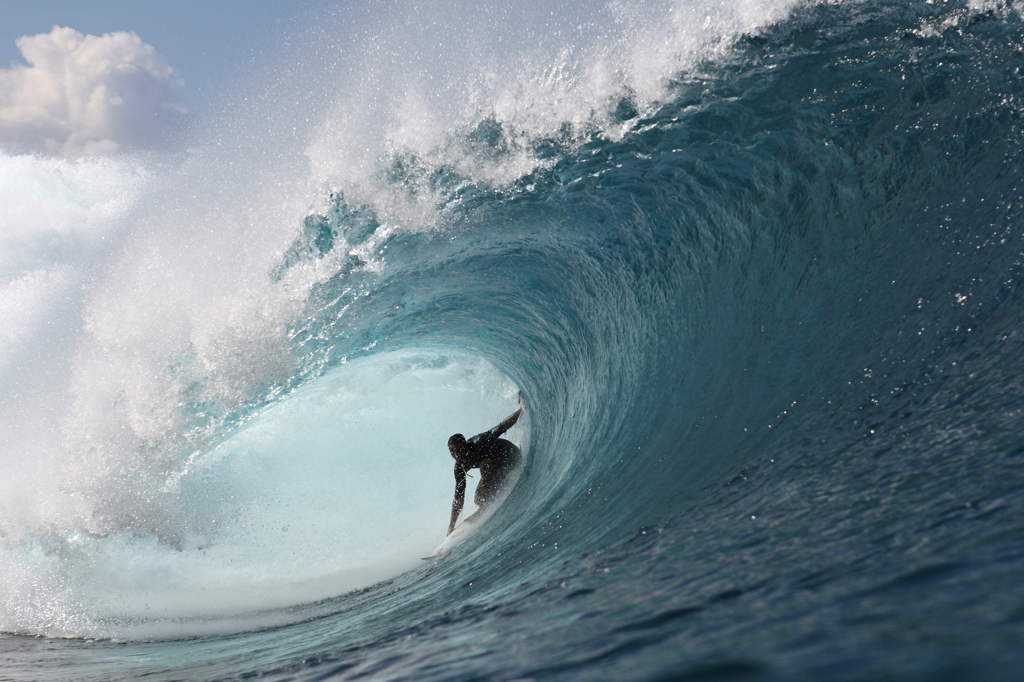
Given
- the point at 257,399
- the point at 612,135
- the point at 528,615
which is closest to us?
the point at 528,615

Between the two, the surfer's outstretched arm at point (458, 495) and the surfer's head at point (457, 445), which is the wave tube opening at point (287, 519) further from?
the surfer's head at point (457, 445)

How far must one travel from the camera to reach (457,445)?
821cm

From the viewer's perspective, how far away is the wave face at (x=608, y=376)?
2438mm

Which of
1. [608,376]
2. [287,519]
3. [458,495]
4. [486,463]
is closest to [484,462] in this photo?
[486,463]

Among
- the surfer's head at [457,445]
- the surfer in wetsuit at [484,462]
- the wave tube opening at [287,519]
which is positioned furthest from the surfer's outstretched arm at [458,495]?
the wave tube opening at [287,519]

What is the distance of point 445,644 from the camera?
10.1ft

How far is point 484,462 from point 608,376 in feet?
6.33

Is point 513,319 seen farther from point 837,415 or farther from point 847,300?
point 837,415

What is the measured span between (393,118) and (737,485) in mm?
5948

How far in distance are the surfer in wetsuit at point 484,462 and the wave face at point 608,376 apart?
1.51ft

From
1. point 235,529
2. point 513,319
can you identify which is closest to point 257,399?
point 235,529

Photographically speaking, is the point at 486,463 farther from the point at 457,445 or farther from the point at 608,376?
the point at 608,376

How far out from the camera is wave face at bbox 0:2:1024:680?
244 centimetres

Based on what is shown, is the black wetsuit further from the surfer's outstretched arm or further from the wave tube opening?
the wave tube opening
